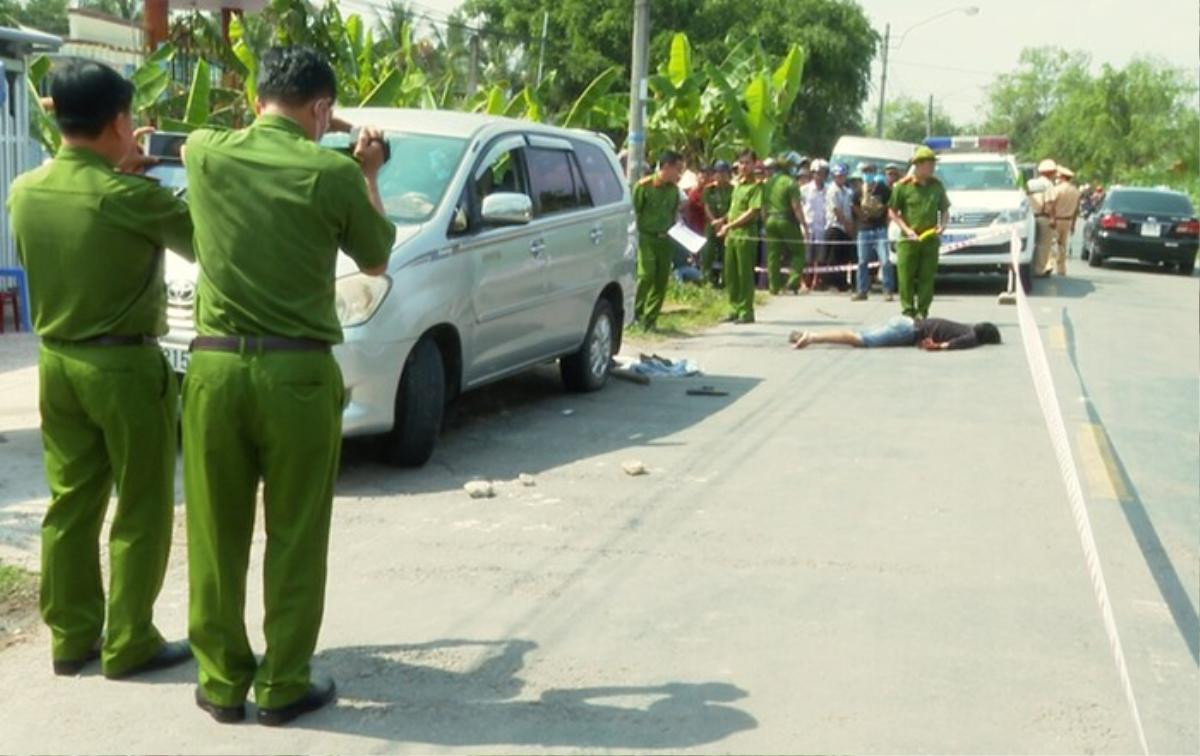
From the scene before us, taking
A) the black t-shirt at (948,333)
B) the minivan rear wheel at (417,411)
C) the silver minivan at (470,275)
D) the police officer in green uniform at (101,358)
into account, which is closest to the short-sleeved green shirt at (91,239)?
the police officer in green uniform at (101,358)

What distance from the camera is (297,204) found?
15.3 ft

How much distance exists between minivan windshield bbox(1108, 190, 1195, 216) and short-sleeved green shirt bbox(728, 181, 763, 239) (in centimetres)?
1474

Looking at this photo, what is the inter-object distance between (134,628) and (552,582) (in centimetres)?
193

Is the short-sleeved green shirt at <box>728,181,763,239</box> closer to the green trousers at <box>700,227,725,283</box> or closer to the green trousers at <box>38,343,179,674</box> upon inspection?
the green trousers at <box>700,227,725,283</box>

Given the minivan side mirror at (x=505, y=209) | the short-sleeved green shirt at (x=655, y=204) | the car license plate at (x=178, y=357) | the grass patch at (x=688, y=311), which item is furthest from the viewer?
the grass patch at (x=688, y=311)

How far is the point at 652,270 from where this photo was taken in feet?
50.6

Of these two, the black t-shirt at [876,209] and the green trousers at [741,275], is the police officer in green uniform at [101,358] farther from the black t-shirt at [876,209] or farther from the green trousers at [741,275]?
the black t-shirt at [876,209]

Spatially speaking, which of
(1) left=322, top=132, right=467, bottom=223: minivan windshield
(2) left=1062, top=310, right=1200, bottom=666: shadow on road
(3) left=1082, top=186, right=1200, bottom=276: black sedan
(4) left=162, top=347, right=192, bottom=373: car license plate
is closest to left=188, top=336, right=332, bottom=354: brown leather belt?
(2) left=1062, top=310, right=1200, bottom=666: shadow on road

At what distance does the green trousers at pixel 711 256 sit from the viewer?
21516mm

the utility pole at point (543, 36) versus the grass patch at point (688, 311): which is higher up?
the utility pole at point (543, 36)

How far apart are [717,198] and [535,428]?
1075 centimetres

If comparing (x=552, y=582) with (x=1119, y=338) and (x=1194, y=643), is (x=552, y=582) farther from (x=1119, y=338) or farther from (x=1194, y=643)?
Result: (x=1119, y=338)

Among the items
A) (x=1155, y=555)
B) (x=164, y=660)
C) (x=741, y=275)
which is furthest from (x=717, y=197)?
(x=164, y=660)

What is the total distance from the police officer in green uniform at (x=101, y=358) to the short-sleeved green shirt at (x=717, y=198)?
15.7 m
